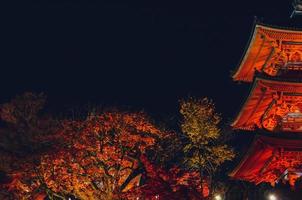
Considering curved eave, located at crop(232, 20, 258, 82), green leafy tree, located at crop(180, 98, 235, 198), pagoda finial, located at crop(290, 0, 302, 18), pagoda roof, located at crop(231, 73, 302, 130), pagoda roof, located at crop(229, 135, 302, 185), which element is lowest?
green leafy tree, located at crop(180, 98, 235, 198)

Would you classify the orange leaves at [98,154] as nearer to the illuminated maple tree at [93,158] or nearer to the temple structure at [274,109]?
the illuminated maple tree at [93,158]

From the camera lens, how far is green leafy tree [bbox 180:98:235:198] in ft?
107

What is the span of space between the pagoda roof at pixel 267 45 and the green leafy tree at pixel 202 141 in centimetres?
1108

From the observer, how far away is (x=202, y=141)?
33625 mm

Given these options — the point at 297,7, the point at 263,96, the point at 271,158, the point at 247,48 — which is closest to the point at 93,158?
the point at 247,48

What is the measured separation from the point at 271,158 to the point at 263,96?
343 centimetres

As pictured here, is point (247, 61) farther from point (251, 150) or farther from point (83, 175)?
point (83, 175)

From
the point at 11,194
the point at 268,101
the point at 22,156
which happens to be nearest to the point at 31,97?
the point at 22,156

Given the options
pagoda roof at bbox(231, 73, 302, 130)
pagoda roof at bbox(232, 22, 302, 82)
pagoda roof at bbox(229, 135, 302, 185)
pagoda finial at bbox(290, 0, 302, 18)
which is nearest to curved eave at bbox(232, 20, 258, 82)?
pagoda roof at bbox(232, 22, 302, 82)

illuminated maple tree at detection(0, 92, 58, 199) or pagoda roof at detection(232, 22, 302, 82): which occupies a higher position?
pagoda roof at detection(232, 22, 302, 82)

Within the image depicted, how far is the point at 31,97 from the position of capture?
37.1 meters

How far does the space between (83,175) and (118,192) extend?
238 centimetres

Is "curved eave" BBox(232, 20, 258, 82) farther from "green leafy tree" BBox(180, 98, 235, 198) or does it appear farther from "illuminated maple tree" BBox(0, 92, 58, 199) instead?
"illuminated maple tree" BBox(0, 92, 58, 199)

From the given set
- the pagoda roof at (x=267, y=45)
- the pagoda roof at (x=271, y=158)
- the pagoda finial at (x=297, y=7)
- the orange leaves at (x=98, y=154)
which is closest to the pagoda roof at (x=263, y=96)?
the pagoda roof at (x=271, y=158)
